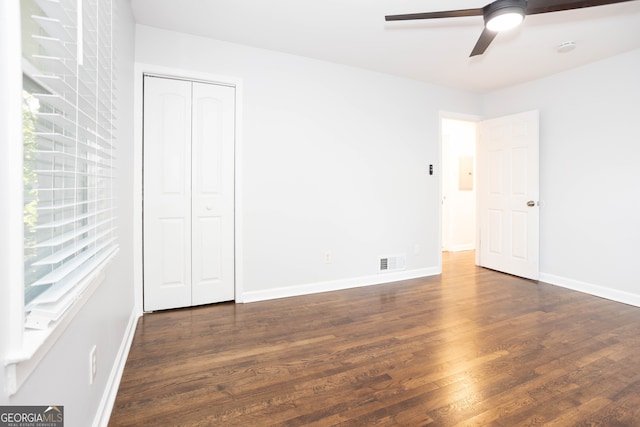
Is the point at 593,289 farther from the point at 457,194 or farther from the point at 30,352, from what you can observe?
the point at 30,352

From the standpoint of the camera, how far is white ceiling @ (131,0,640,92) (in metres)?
2.55

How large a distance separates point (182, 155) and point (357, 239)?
2.11 m

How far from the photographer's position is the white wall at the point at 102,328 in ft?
3.12

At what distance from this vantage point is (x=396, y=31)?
2.94m

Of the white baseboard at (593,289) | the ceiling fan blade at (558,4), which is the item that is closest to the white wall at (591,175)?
the white baseboard at (593,289)

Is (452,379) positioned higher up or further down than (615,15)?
further down

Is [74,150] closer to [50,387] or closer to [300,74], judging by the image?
[50,387]

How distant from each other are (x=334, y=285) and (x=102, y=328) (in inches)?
97.1

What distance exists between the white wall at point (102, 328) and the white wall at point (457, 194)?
5.48m

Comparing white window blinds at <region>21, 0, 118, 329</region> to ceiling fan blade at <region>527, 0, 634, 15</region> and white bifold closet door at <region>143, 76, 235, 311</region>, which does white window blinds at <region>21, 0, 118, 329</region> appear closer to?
white bifold closet door at <region>143, 76, 235, 311</region>

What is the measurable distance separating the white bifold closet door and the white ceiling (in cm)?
59

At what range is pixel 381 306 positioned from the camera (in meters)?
3.22

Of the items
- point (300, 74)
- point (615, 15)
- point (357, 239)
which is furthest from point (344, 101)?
point (615, 15)

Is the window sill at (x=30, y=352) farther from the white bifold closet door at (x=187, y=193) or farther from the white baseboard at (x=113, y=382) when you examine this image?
the white bifold closet door at (x=187, y=193)
